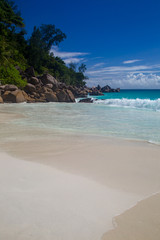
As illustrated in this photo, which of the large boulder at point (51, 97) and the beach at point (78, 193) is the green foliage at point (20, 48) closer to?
the large boulder at point (51, 97)

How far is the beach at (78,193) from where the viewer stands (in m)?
1.95

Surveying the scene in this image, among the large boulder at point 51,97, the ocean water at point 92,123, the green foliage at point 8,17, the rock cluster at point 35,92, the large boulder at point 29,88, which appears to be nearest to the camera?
the ocean water at point 92,123

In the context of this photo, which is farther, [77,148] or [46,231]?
[77,148]

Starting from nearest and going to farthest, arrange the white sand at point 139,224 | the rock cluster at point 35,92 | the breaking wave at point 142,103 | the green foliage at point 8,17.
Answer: the white sand at point 139,224, the breaking wave at point 142,103, the rock cluster at point 35,92, the green foliage at point 8,17

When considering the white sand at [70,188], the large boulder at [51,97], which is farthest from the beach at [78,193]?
the large boulder at [51,97]

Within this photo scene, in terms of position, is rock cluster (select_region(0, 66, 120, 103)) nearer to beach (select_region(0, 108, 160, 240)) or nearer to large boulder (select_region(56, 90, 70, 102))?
large boulder (select_region(56, 90, 70, 102))

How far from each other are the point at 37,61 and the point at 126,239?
43087 mm

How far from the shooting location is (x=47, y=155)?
4.33m

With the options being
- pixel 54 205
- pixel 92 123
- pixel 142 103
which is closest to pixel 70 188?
pixel 54 205

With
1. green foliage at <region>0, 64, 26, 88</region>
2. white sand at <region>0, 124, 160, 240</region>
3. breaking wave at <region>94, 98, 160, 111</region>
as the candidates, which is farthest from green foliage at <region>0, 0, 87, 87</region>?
white sand at <region>0, 124, 160, 240</region>

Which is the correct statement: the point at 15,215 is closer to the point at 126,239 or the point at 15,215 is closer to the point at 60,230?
the point at 60,230

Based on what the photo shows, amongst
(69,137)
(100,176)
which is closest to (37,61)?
(69,137)

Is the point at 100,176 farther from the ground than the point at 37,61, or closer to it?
closer to it

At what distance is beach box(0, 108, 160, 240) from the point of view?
1948mm
